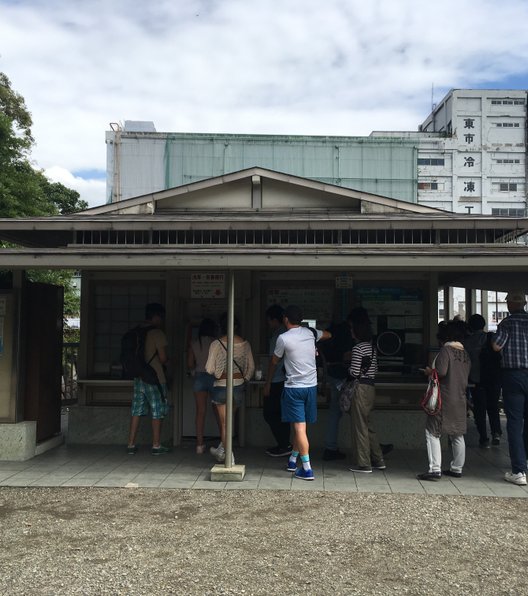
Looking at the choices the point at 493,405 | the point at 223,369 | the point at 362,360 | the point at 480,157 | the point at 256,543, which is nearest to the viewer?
the point at 256,543

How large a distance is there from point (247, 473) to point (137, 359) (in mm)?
1933

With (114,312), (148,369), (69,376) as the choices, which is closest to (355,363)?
(148,369)

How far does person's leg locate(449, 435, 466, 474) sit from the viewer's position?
6435 millimetres

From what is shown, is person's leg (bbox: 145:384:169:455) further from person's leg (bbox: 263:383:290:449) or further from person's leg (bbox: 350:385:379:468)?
person's leg (bbox: 350:385:379:468)

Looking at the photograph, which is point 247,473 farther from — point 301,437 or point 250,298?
point 250,298

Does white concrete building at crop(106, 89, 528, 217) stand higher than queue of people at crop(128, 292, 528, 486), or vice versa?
white concrete building at crop(106, 89, 528, 217)

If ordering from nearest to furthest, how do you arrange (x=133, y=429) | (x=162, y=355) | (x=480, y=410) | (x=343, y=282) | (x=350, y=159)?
(x=162, y=355)
(x=133, y=429)
(x=343, y=282)
(x=480, y=410)
(x=350, y=159)

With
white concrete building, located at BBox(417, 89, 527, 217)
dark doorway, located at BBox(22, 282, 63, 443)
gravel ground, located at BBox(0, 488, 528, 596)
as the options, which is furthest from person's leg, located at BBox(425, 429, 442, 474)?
white concrete building, located at BBox(417, 89, 527, 217)

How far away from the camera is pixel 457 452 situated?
6.47 meters

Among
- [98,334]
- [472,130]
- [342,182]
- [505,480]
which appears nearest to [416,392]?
[505,480]

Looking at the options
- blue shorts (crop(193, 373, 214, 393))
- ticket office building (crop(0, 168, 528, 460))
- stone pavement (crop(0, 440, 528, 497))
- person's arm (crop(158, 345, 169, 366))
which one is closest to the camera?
stone pavement (crop(0, 440, 528, 497))

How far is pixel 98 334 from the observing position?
8.36 m

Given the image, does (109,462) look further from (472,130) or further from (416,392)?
(472,130)

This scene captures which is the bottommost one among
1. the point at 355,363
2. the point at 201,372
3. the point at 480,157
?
the point at 201,372
